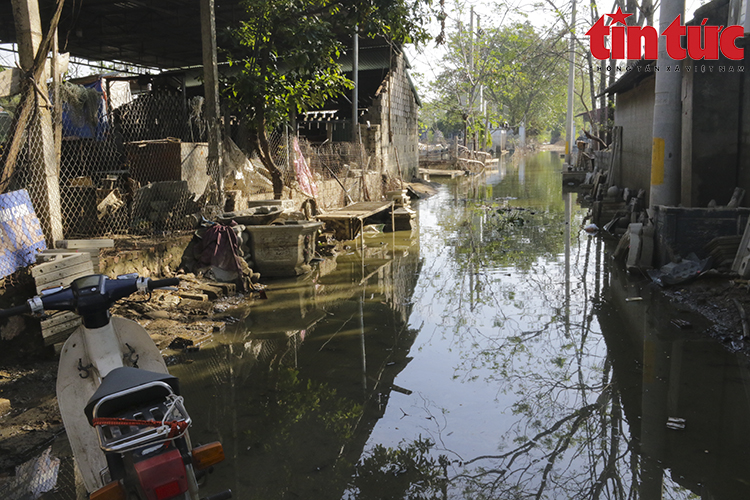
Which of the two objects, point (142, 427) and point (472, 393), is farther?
point (472, 393)

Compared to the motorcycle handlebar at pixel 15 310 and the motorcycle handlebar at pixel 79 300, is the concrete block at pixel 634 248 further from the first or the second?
the motorcycle handlebar at pixel 15 310

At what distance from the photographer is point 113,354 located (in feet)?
9.25

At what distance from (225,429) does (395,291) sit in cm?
421

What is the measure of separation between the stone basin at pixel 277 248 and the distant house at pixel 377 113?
10847mm

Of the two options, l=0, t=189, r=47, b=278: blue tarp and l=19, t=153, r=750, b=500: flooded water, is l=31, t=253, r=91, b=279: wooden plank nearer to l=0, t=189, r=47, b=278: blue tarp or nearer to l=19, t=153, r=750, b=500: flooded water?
l=0, t=189, r=47, b=278: blue tarp

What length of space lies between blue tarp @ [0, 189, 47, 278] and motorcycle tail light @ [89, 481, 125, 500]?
4.48 m

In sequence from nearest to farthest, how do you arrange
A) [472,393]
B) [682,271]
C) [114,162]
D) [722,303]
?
[472,393] → [722,303] → [682,271] → [114,162]

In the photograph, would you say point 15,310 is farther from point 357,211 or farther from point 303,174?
point 303,174

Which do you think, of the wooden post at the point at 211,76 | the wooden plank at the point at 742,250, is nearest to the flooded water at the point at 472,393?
the wooden plank at the point at 742,250

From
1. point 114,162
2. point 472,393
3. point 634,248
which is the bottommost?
point 472,393

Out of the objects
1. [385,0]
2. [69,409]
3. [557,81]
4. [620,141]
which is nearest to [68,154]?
[385,0]

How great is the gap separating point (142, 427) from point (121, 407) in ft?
0.52

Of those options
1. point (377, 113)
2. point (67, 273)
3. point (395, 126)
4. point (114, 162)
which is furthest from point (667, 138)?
point (395, 126)

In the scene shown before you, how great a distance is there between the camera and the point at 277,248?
9.10 m
